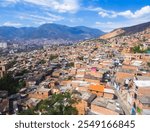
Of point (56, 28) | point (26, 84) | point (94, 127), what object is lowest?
point (26, 84)

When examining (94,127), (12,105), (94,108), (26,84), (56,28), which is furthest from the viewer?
(56,28)

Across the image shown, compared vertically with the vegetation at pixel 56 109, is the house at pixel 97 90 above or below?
below

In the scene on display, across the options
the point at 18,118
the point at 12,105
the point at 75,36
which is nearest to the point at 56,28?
the point at 75,36

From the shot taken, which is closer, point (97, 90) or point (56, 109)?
point (56, 109)

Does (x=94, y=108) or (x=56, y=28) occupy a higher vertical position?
(x=56, y=28)

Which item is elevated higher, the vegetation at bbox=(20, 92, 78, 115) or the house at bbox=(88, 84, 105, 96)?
the vegetation at bbox=(20, 92, 78, 115)

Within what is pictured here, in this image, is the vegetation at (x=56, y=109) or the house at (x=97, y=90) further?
the house at (x=97, y=90)

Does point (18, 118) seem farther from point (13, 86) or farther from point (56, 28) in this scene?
point (56, 28)

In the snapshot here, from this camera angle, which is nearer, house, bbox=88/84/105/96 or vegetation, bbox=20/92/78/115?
vegetation, bbox=20/92/78/115

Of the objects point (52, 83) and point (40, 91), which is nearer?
point (40, 91)

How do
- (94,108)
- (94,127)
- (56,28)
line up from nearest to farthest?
1. (94,127)
2. (94,108)
3. (56,28)

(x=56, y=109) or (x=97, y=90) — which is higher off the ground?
(x=56, y=109)
